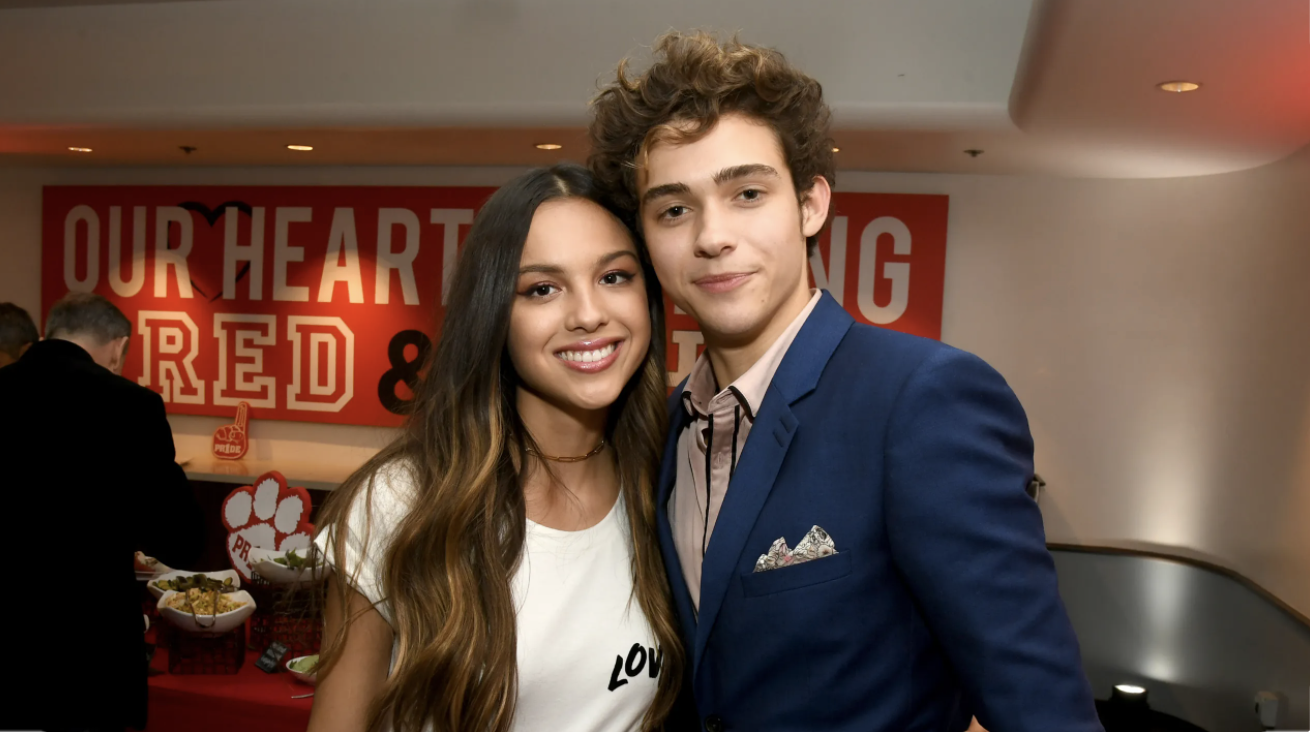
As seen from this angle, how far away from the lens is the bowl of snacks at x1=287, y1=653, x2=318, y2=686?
2.95 meters

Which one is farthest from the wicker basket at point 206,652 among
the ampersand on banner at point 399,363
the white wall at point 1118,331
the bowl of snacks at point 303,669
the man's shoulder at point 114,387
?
the white wall at point 1118,331

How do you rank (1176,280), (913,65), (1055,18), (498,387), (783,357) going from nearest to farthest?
(783,357), (498,387), (1055,18), (913,65), (1176,280)

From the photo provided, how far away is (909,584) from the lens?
4.23ft

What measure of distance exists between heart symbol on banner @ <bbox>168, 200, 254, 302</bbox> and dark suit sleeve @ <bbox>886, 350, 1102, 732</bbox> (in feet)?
17.5

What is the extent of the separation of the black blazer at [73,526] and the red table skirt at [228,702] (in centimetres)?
20

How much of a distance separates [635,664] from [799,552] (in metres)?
0.44

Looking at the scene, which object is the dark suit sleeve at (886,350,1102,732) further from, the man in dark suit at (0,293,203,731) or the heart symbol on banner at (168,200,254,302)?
the heart symbol on banner at (168,200,254,302)

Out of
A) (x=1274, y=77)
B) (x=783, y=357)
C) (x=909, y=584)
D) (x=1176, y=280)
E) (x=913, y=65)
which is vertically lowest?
(x=909, y=584)

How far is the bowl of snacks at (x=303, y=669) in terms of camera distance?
9.68 ft

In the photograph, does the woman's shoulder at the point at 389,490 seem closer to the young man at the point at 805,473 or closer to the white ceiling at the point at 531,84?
the young man at the point at 805,473

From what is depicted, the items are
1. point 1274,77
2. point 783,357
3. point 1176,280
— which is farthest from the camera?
point 1176,280

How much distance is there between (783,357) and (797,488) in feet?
0.70

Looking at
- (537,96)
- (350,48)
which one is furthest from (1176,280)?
(350,48)

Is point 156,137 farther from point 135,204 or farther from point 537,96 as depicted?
point 537,96
